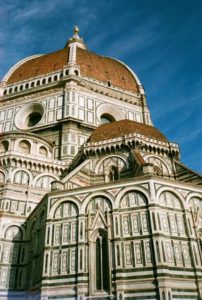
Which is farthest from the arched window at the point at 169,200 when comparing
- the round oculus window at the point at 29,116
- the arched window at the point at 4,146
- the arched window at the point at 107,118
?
the round oculus window at the point at 29,116

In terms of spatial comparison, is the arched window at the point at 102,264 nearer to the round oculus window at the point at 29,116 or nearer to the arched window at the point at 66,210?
the arched window at the point at 66,210

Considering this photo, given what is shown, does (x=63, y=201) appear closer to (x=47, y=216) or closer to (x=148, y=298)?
(x=47, y=216)

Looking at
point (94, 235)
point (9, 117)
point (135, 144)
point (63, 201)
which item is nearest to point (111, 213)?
point (94, 235)

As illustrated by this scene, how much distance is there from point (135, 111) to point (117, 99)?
2403 millimetres

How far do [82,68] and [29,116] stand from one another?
8.21m

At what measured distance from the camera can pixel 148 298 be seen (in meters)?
13.8

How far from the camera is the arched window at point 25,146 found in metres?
25.1

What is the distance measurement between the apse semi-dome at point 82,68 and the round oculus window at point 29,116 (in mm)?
4676

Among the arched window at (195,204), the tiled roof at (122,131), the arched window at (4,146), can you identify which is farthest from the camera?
the arched window at (4,146)

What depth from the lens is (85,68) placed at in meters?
35.6

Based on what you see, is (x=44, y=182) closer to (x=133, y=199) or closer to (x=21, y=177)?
(x=21, y=177)

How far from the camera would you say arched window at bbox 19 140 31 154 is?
25.1m

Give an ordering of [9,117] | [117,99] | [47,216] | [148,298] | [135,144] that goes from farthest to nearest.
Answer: [117,99] → [9,117] → [135,144] → [47,216] → [148,298]

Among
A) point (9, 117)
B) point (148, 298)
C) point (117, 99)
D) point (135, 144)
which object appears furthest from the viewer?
point (117, 99)
